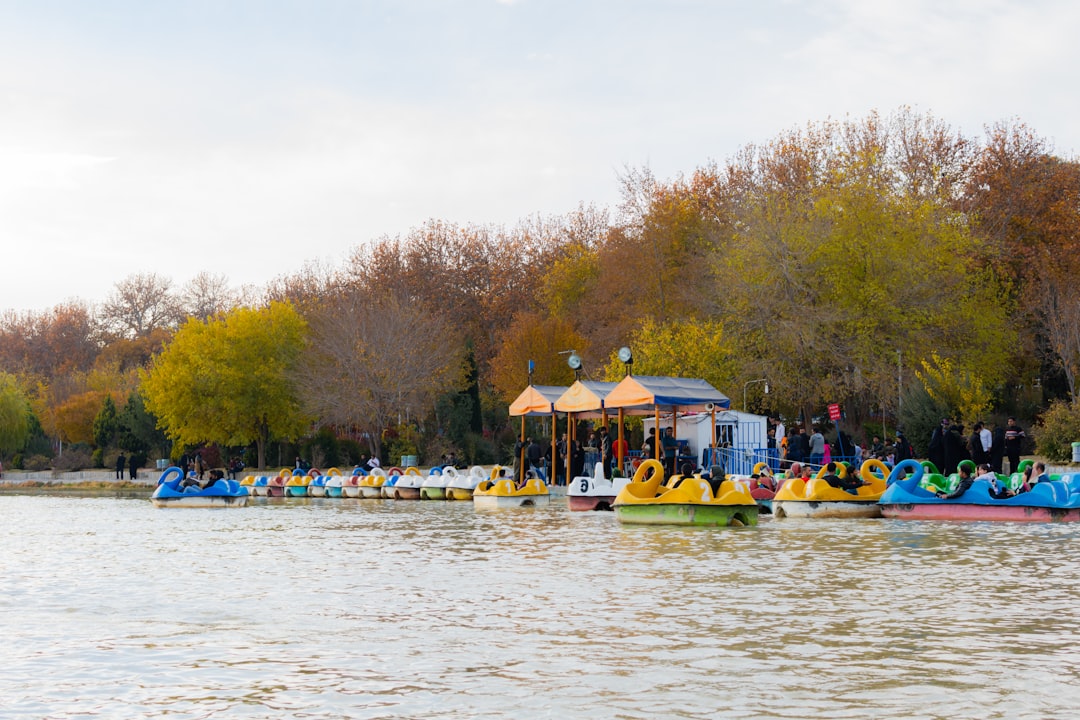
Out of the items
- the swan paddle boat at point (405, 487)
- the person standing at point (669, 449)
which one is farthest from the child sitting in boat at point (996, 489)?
the swan paddle boat at point (405, 487)

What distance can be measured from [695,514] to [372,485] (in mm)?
21678

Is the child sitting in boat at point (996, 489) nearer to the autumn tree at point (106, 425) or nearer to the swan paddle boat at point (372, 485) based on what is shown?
the swan paddle boat at point (372, 485)

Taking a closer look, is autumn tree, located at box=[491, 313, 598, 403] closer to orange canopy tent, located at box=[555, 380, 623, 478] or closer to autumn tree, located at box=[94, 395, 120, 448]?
autumn tree, located at box=[94, 395, 120, 448]

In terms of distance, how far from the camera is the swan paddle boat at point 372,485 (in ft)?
143

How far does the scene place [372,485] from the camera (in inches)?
1727

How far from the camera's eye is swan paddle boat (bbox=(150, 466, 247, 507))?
37.6 metres

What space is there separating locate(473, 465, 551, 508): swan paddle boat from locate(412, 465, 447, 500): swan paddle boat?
179 inches

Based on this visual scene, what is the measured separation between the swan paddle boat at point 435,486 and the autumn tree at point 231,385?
24.5 meters

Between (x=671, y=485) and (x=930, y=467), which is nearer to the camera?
(x=671, y=485)

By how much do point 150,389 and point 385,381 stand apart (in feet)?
45.1

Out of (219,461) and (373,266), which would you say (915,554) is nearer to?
(219,461)

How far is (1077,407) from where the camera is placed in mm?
37344

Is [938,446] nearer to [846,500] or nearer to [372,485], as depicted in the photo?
[846,500]

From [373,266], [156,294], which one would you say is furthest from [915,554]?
[156,294]
